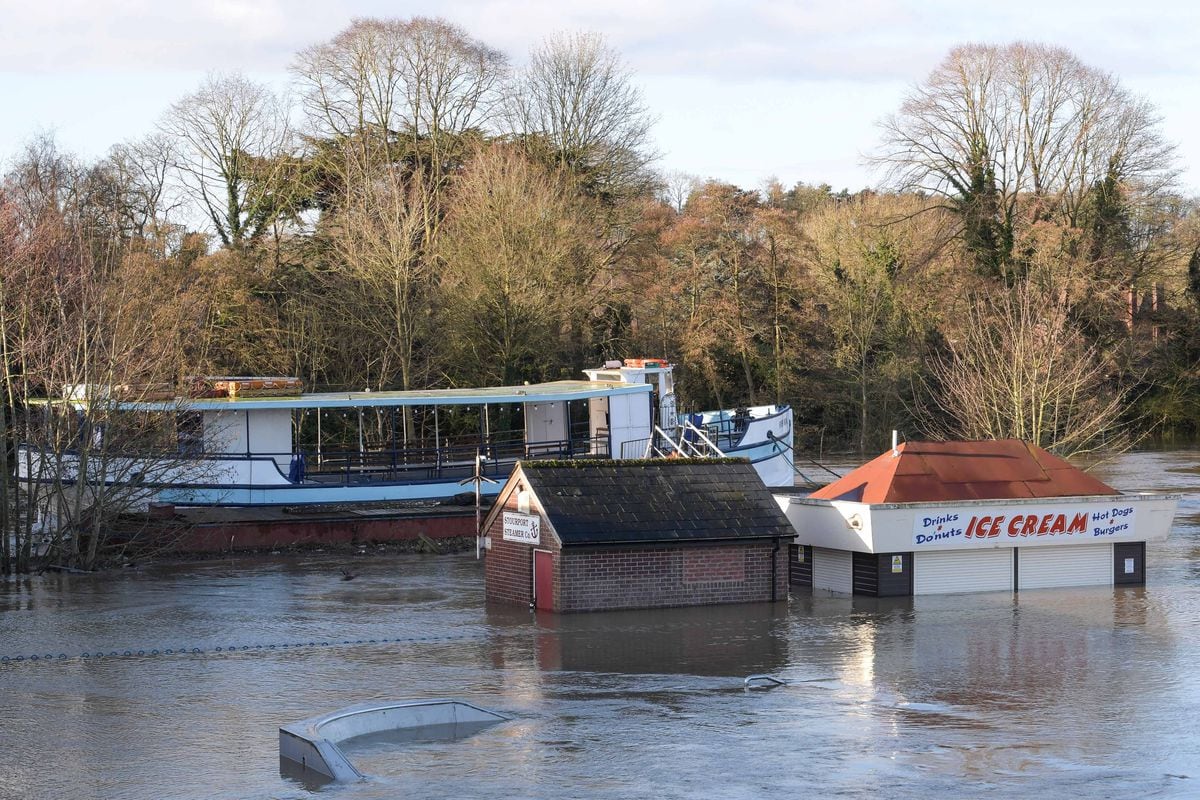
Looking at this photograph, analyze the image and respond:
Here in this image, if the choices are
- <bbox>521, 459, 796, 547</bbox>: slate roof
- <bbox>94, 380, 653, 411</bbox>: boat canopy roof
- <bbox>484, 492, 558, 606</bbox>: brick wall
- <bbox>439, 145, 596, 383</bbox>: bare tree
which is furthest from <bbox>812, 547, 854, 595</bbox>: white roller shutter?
<bbox>439, 145, 596, 383</bbox>: bare tree

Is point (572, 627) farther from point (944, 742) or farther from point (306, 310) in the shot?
point (306, 310)

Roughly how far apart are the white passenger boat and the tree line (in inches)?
270

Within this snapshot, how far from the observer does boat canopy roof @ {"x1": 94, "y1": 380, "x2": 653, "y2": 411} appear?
110 ft

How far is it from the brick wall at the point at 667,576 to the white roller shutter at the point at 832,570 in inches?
66.3

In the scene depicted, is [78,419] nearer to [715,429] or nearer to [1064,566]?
[715,429]

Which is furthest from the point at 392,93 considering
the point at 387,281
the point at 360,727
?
the point at 360,727

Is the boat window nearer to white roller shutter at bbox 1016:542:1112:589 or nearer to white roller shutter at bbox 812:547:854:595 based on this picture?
white roller shutter at bbox 812:547:854:595

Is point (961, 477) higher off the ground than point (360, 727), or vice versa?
point (961, 477)

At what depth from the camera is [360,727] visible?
16.2 meters

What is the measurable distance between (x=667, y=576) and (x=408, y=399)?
12.7 m

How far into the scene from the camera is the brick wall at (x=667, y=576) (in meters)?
24.8

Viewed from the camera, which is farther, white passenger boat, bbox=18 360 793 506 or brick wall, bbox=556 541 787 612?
white passenger boat, bbox=18 360 793 506

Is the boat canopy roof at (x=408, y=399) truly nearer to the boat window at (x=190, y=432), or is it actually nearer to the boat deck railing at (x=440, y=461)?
the boat window at (x=190, y=432)

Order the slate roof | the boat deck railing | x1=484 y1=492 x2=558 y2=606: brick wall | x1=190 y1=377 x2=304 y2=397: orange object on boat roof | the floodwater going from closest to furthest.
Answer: the floodwater, the slate roof, x1=484 y1=492 x2=558 y2=606: brick wall, x1=190 y1=377 x2=304 y2=397: orange object on boat roof, the boat deck railing
